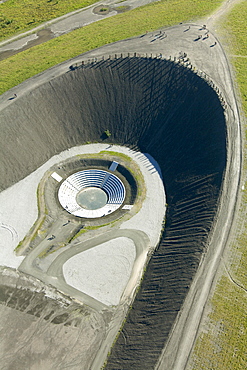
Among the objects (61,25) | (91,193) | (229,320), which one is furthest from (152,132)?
(61,25)

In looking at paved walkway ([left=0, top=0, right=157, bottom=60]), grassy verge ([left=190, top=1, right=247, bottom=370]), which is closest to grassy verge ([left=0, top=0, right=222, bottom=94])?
paved walkway ([left=0, top=0, right=157, bottom=60])

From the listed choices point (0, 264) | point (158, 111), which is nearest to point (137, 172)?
point (158, 111)

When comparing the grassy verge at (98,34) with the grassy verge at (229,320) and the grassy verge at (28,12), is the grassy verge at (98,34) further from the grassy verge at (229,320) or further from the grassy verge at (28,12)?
the grassy verge at (229,320)

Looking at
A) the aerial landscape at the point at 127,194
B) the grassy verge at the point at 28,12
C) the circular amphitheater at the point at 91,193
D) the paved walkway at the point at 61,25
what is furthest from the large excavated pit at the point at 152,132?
the grassy verge at the point at 28,12

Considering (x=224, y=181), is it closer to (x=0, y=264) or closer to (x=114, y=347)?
(x=114, y=347)

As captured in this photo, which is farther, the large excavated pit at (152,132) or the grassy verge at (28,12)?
the grassy verge at (28,12)

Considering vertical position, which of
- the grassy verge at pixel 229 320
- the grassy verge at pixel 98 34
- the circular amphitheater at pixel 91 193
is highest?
the grassy verge at pixel 98 34

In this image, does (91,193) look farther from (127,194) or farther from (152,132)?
(152,132)
